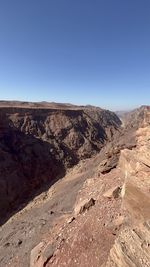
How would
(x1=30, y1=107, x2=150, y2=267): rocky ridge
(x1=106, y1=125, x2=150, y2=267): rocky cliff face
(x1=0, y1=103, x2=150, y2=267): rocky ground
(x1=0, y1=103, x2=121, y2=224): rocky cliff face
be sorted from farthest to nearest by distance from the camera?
(x1=0, y1=103, x2=121, y2=224): rocky cliff face < (x1=0, y1=103, x2=150, y2=267): rocky ground < (x1=30, y1=107, x2=150, y2=267): rocky ridge < (x1=106, y1=125, x2=150, y2=267): rocky cliff face

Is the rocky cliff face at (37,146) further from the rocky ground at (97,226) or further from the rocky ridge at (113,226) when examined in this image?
the rocky ridge at (113,226)

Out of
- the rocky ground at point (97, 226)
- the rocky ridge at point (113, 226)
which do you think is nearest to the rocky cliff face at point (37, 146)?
the rocky ground at point (97, 226)

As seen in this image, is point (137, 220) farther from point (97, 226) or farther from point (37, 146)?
point (37, 146)

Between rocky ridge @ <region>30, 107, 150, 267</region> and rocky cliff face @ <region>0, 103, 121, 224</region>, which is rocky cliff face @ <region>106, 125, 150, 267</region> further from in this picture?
rocky cliff face @ <region>0, 103, 121, 224</region>

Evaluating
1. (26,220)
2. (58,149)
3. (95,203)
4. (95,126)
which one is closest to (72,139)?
(58,149)

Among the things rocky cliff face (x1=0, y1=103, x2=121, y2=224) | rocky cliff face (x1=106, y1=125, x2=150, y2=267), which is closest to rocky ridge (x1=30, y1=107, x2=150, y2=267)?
rocky cliff face (x1=106, y1=125, x2=150, y2=267)

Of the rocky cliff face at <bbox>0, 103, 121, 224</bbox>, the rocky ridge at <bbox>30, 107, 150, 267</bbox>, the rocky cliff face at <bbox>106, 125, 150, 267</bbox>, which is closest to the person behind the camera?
the rocky cliff face at <bbox>106, 125, 150, 267</bbox>

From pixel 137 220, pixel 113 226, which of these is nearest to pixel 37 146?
pixel 113 226

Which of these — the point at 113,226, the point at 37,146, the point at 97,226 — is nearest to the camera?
the point at 113,226
